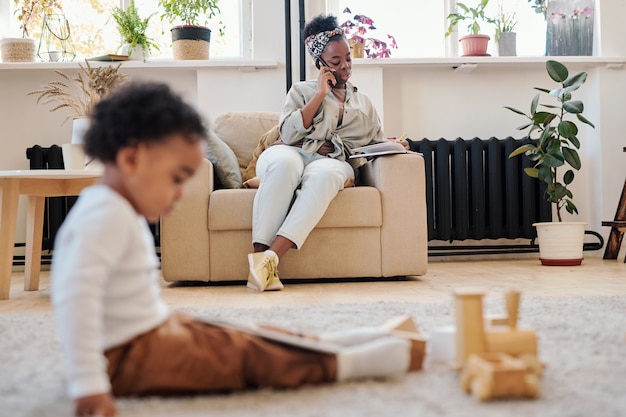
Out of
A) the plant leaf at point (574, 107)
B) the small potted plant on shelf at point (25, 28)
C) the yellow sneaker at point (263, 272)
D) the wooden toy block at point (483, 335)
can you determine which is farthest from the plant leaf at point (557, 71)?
the wooden toy block at point (483, 335)

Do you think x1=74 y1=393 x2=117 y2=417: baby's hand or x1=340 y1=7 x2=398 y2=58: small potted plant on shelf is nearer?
x1=74 y1=393 x2=117 y2=417: baby's hand

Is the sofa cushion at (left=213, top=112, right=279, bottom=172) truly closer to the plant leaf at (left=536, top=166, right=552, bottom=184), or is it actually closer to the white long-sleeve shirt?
the plant leaf at (left=536, top=166, right=552, bottom=184)

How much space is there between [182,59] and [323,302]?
2.14 metres

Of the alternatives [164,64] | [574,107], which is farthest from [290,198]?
[574,107]

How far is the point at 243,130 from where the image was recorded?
3.39 meters

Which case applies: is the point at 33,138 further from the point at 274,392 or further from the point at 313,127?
the point at 274,392

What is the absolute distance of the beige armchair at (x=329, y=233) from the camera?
9.43 ft

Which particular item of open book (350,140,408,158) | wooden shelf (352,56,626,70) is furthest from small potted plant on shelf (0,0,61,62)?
open book (350,140,408,158)

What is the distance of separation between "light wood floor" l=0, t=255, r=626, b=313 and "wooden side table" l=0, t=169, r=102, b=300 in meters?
0.08

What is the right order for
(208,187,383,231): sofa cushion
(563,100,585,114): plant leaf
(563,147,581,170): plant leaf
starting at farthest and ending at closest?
(563,147,581,170): plant leaf
(563,100,585,114): plant leaf
(208,187,383,231): sofa cushion

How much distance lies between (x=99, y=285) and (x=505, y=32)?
144 inches

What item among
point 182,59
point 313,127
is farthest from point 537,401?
point 182,59

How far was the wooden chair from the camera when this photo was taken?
380 cm

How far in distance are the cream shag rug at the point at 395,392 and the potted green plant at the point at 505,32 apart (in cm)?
279
